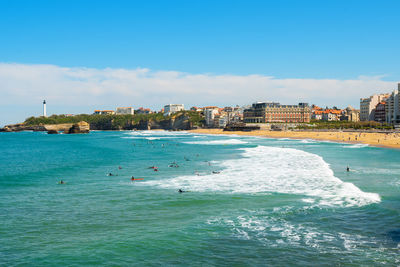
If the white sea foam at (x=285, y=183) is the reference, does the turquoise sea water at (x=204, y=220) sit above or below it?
below

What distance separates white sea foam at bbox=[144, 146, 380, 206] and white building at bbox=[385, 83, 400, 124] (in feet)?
461

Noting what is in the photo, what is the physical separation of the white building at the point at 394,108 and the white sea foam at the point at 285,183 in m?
140

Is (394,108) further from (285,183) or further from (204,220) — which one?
(204,220)

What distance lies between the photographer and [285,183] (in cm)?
3303

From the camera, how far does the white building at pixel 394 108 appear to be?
16400 cm

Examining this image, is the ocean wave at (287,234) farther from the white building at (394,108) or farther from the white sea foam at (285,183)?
the white building at (394,108)

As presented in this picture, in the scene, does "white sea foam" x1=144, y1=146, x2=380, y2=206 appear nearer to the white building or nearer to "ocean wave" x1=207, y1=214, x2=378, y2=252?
"ocean wave" x1=207, y1=214, x2=378, y2=252

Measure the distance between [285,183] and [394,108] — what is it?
15637 cm

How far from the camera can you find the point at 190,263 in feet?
50.2

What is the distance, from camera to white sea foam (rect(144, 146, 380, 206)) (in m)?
→ 26.8

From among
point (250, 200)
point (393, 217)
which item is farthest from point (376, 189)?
point (250, 200)

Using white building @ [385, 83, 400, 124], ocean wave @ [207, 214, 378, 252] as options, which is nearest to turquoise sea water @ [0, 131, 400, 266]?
ocean wave @ [207, 214, 378, 252]

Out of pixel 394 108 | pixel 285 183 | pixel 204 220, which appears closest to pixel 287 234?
pixel 204 220

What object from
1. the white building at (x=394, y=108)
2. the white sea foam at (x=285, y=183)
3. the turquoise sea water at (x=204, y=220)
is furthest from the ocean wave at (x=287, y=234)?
the white building at (x=394, y=108)
